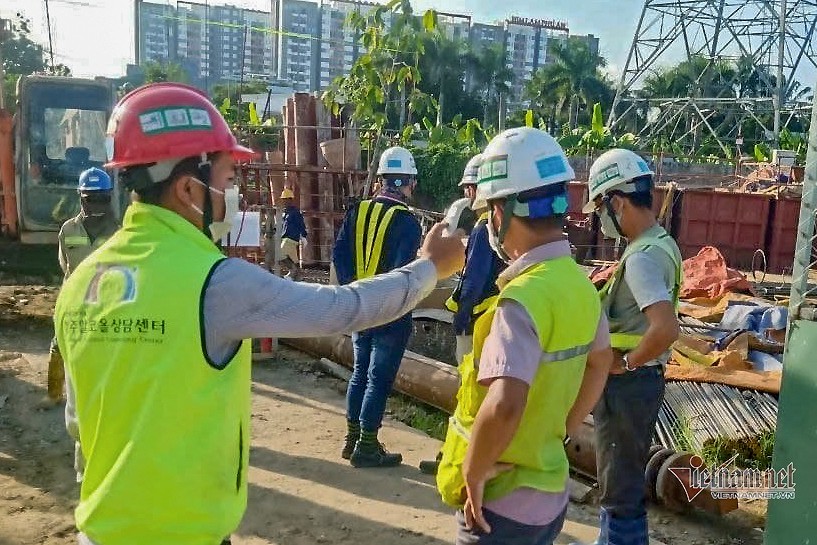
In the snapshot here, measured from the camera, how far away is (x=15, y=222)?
41.9ft

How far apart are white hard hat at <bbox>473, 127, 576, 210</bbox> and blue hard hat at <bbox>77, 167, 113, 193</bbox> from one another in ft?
13.5

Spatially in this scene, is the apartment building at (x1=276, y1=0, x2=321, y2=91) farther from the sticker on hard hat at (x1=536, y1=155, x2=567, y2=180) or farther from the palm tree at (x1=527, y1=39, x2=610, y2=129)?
the sticker on hard hat at (x1=536, y1=155, x2=567, y2=180)

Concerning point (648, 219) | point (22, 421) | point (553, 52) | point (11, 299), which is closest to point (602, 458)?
point (648, 219)

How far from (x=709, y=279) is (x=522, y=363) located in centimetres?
916

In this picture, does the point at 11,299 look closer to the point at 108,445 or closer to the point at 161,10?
the point at 108,445

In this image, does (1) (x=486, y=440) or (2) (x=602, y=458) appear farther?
(2) (x=602, y=458)

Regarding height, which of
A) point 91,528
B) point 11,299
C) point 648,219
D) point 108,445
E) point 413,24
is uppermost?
point 413,24

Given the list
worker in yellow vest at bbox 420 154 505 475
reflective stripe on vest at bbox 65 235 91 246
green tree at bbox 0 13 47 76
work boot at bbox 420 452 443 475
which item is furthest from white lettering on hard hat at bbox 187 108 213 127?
green tree at bbox 0 13 47 76

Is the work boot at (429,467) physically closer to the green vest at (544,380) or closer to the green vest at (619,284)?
the green vest at (619,284)

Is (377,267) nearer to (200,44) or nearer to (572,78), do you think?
(572,78)

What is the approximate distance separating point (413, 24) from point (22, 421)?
22.0 feet

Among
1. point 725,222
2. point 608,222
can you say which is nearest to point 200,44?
point 725,222

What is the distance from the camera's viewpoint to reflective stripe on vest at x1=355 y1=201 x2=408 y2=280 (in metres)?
5.30

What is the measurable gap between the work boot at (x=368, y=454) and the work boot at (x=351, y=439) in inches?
6.5
